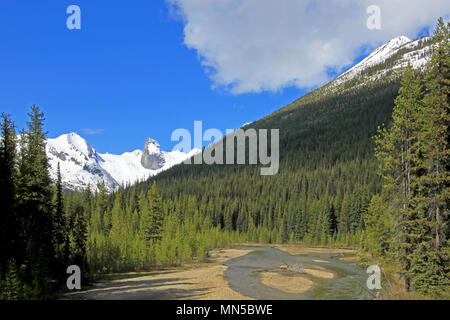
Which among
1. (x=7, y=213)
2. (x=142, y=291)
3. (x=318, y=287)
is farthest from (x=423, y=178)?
(x=7, y=213)

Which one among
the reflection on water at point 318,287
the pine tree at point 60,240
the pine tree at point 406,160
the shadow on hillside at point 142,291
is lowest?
the reflection on water at point 318,287

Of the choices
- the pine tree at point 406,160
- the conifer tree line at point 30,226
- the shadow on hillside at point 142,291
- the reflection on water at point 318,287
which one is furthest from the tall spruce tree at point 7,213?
the pine tree at point 406,160

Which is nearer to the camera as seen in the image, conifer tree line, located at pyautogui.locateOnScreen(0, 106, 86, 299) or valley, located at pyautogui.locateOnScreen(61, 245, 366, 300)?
conifer tree line, located at pyautogui.locateOnScreen(0, 106, 86, 299)

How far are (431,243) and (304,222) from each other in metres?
95.9

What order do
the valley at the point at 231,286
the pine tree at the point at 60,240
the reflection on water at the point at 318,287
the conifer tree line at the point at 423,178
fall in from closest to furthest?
the conifer tree line at the point at 423,178
the valley at the point at 231,286
the reflection on water at the point at 318,287
the pine tree at the point at 60,240

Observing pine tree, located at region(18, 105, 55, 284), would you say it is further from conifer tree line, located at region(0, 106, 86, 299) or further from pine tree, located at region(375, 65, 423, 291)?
pine tree, located at region(375, 65, 423, 291)

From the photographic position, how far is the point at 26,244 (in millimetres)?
26953

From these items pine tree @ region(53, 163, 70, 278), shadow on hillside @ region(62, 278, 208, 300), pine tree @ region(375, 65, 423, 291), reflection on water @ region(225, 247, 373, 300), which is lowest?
reflection on water @ region(225, 247, 373, 300)

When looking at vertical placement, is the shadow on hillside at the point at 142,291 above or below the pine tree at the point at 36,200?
below

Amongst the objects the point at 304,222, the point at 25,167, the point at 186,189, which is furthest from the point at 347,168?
the point at 25,167

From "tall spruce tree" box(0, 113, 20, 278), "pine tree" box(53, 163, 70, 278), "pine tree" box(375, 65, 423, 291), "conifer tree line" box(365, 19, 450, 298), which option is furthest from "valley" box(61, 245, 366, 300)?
"conifer tree line" box(365, 19, 450, 298)

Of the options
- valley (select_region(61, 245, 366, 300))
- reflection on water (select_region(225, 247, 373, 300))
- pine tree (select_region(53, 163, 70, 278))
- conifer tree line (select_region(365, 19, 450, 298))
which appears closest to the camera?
conifer tree line (select_region(365, 19, 450, 298))

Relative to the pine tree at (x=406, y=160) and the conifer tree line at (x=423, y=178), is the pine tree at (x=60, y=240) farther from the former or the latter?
the pine tree at (x=406, y=160)
